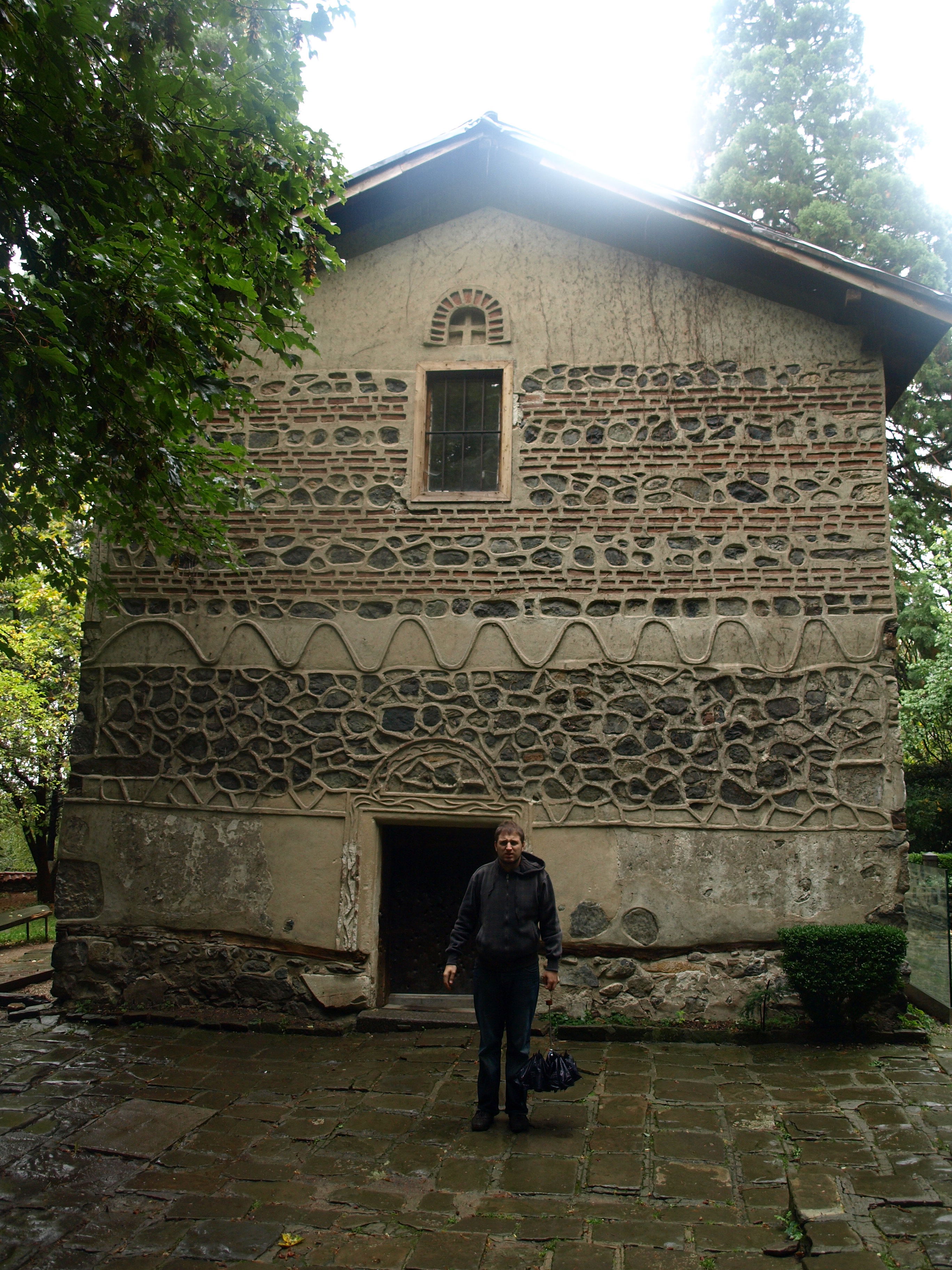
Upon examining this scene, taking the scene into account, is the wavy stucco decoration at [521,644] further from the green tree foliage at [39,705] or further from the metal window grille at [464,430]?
the green tree foliage at [39,705]

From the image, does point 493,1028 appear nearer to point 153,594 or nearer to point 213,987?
point 213,987

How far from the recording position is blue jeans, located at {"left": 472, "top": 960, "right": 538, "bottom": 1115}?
16.2 ft

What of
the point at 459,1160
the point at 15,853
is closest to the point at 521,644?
the point at 459,1160

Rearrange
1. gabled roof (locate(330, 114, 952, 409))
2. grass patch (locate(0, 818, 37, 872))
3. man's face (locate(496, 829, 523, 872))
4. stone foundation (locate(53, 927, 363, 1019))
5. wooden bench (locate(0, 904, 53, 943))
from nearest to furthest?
man's face (locate(496, 829, 523, 872)) < stone foundation (locate(53, 927, 363, 1019)) < gabled roof (locate(330, 114, 952, 409)) < wooden bench (locate(0, 904, 53, 943)) < grass patch (locate(0, 818, 37, 872))

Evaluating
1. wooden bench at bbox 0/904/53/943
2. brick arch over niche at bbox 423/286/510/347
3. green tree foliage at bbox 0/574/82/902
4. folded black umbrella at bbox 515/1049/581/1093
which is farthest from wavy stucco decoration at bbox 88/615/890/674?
green tree foliage at bbox 0/574/82/902

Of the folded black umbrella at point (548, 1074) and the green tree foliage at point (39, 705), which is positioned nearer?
the folded black umbrella at point (548, 1074)

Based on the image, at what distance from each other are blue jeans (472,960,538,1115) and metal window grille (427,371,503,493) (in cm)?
395

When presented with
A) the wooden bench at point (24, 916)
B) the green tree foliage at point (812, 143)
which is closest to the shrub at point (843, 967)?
the wooden bench at point (24, 916)

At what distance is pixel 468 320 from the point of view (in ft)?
25.3

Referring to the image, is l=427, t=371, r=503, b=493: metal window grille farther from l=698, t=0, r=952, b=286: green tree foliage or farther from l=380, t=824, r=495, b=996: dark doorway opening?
l=698, t=0, r=952, b=286: green tree foliage

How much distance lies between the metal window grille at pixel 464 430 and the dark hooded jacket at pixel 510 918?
11.3 feet

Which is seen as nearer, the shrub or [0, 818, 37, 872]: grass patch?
the shrub

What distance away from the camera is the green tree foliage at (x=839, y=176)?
15078mm

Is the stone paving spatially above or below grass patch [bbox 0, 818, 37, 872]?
above
